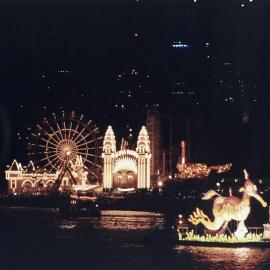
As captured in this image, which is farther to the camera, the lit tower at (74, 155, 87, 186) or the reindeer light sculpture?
the lit tower at (74, 155, 87, 186)

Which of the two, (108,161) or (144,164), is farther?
(108,161)

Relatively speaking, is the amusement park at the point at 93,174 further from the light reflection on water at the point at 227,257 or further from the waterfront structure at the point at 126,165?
the light reflection on water at the point at 227,257

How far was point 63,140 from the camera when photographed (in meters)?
47.9

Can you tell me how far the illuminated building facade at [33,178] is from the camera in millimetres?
50500

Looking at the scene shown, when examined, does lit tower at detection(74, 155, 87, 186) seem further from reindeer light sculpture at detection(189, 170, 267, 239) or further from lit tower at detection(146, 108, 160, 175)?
reindeer light sculpture at detection(189, 170, 267, 239)

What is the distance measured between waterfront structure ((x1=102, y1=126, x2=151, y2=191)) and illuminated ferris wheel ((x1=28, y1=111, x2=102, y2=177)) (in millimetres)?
1442

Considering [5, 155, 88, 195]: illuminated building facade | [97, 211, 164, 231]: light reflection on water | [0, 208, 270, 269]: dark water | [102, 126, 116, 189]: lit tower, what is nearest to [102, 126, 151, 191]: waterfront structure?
[102, 126, 116, 189]: lit tower

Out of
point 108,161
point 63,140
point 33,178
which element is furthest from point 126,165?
point 33,178

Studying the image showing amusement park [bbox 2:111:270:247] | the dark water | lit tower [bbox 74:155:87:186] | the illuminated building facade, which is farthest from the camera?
the illuminated building facade

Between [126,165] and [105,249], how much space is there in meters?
29.5

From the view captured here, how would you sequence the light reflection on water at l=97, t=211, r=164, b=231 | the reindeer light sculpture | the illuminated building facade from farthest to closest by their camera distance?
the illuminated building facade
the light reflection on water at l=97, t=211, r=164, b=231
the reindeer light sculpture

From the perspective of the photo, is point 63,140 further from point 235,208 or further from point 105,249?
point 105,249

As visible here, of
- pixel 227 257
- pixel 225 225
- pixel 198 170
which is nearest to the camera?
pixel 227 257

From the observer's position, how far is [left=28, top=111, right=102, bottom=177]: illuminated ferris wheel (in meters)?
47.8
